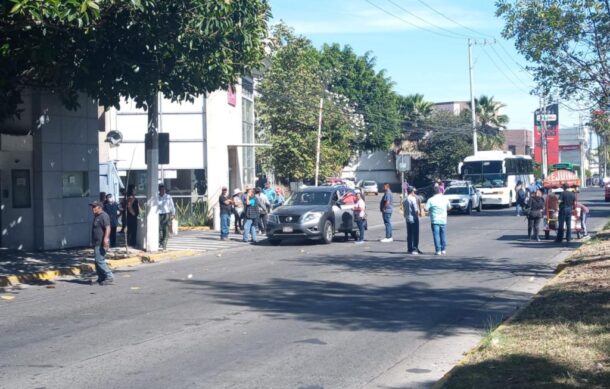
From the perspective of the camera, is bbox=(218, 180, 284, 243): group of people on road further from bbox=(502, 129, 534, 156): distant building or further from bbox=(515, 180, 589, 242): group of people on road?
bbox=(502, 129, 534, 156): distant building

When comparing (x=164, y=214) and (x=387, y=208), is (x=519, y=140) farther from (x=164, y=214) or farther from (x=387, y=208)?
(x=164, y=214)

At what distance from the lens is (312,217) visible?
2480 centimetres

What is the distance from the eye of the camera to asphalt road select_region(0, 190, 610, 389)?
854 centimetres

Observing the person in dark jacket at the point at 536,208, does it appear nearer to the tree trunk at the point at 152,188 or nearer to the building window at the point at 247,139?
Result: the tree trunk at the point at 152,188

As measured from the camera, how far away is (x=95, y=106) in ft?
78.0

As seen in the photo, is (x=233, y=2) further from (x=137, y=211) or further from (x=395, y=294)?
(x=137, y=211)

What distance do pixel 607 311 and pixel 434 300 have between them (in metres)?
3.45

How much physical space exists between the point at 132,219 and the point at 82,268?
474cm

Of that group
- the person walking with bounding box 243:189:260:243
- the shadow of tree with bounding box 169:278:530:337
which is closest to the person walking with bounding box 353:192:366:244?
the person walking with bounding box 243:189:260:243

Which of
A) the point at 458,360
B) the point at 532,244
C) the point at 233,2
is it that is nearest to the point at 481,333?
the point at 458,360

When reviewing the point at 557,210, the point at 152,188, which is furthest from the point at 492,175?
the point at 152,188

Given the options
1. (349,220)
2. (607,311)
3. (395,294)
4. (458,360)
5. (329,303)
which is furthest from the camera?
(349,220)

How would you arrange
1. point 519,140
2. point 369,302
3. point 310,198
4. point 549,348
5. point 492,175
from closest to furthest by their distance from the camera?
1. point 549,348
2. point 369,302
3. point 310,198
4. point 492,175
5. point 519,140

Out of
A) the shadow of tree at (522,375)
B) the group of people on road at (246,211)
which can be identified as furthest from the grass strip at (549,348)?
the group of people on road at (246,211)
